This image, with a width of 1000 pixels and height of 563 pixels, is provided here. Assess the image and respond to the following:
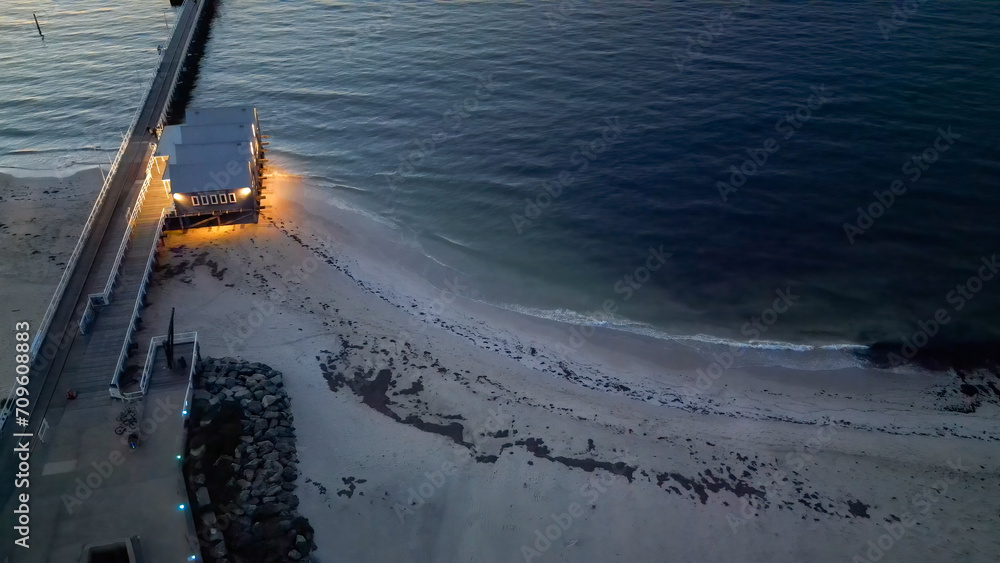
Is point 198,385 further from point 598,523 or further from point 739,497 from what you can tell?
point 739,497

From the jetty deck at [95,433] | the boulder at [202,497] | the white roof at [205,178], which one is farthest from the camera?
the white roof at [205,178]

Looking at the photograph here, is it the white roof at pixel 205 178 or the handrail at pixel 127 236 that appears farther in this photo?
the white roof at pixel 205 178

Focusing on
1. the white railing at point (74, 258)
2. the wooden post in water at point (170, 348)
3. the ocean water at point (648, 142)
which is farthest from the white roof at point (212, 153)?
the wooden post in water at point (170, 348)

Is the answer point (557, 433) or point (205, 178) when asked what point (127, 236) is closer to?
point (205, 178)

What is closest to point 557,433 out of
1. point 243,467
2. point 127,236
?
point 243,467

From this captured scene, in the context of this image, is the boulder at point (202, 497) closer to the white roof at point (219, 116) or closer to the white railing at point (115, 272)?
the white railing at point (115, 272)
